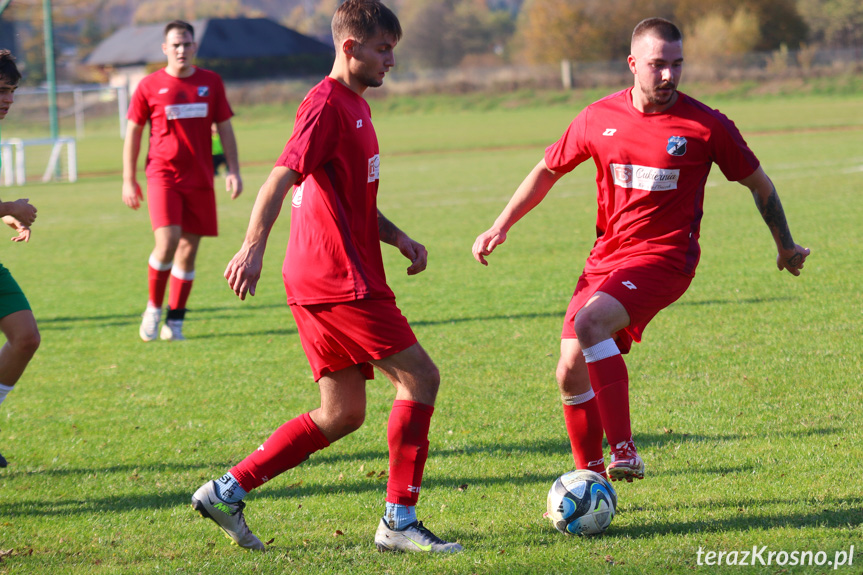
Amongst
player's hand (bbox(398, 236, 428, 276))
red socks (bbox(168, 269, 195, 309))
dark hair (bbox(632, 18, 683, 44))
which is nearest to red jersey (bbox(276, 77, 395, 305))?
player's hand (bbox(398, 236, 428, 276))

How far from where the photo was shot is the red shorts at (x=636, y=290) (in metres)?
3.99

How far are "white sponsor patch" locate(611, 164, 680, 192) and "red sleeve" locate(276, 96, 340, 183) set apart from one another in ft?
4.47

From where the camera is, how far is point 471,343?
24.0ft

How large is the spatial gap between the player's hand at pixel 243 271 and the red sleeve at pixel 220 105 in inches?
194

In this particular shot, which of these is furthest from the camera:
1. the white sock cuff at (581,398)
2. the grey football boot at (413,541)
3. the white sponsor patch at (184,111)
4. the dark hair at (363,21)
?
the white sponsor patch at (184,111)

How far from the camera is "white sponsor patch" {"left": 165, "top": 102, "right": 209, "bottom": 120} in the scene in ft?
25.6

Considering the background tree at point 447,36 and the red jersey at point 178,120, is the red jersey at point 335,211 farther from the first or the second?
the background tree at point 447,36

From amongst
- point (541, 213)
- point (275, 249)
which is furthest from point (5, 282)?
point (541, 213)

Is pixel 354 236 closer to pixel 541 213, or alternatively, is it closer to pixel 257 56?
pixel 541 213

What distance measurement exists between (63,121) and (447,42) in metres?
49.6

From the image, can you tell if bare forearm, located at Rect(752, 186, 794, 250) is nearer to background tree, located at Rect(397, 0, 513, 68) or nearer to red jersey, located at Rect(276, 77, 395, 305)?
red jersey, located at Rect(276, 77, 395, 305)

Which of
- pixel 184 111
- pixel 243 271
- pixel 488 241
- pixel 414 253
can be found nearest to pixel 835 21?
pixel 184 111

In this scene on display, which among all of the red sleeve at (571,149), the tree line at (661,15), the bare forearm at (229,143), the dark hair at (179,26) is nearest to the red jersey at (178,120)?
the bare forearm at (229,143)

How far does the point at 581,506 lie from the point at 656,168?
147 cm
